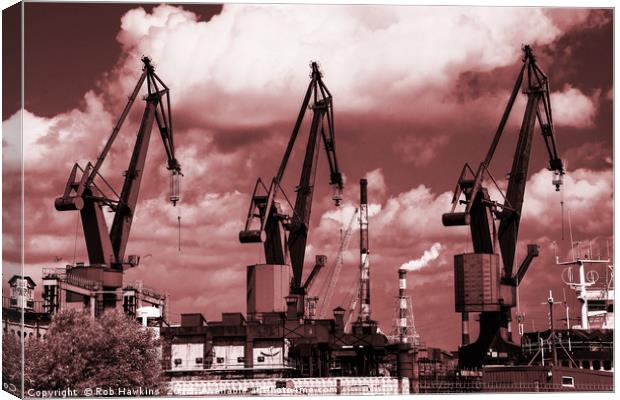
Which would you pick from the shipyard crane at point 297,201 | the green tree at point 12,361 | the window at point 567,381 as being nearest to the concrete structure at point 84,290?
the shipyard crane at point 297,201

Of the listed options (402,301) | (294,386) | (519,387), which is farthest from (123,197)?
(519,387)

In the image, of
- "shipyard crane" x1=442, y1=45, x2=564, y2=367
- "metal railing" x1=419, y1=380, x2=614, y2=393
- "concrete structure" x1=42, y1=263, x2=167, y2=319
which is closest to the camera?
"metal railing" x1=419, y1=380, x2=614, y2=393

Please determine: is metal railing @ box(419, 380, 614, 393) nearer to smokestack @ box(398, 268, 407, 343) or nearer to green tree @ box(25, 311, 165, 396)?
smokestack @ box(398, 268, 407, 343)

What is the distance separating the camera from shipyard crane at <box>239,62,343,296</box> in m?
29.9

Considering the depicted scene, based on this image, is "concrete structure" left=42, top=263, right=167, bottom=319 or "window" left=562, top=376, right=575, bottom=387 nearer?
"concrete structure" left=42, top=263, right=167, bottom=319

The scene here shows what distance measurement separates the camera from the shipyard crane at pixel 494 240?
29.2 meters

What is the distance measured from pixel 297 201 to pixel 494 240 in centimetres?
647

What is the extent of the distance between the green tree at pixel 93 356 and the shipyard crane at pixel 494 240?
362 inches

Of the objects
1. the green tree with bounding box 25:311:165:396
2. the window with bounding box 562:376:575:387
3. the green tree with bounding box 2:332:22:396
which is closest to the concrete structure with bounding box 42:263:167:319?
the green tree with bounding box 25:311:165:396

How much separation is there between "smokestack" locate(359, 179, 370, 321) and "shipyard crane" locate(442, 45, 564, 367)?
233 cm

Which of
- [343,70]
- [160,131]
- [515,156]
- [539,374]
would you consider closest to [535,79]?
[515,156]

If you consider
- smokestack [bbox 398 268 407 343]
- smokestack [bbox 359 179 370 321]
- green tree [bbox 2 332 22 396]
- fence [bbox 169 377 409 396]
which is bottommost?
fence [bbox 169 377 409 396]

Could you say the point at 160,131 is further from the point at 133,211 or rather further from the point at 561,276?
the point at 561,276

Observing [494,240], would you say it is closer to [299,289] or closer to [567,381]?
[567,381]
